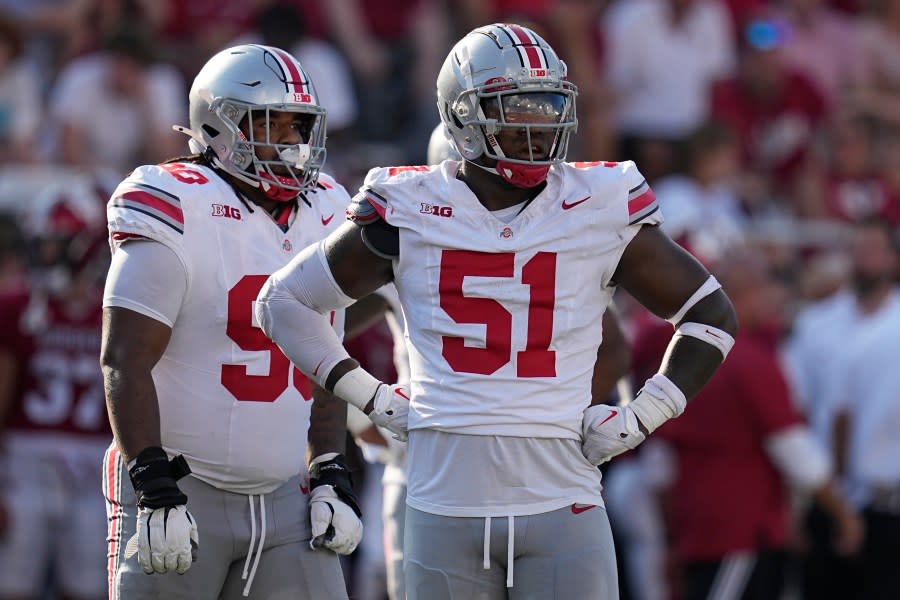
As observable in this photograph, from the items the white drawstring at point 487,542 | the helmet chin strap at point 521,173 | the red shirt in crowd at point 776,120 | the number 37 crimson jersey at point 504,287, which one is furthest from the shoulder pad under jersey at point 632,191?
the red shirt in crowd at point 776,120

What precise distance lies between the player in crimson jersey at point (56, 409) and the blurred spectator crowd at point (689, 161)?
3 cm

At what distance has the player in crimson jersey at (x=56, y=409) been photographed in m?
7.12

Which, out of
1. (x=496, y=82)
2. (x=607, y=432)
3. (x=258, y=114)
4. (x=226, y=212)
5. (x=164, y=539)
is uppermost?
(x=496, y=82)

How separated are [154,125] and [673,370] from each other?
555 centimetres

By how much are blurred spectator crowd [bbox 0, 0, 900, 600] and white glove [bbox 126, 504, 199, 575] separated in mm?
3204

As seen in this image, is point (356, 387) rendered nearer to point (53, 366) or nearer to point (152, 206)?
point (152, 206)

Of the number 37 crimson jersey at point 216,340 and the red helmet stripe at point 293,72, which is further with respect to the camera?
the red helmet stripe at point 293,72

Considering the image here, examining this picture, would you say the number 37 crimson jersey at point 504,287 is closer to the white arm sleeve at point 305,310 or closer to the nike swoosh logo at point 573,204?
the nike swoosh logo at point 573,204

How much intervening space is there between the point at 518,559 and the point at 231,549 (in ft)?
2.67

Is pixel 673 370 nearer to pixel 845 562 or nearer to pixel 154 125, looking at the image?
pixel 845 562

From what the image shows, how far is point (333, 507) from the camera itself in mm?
4352

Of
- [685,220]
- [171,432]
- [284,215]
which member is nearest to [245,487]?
[171,432]

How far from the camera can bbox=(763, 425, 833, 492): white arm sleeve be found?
709cm

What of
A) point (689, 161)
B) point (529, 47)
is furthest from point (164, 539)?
point (689, 161)
